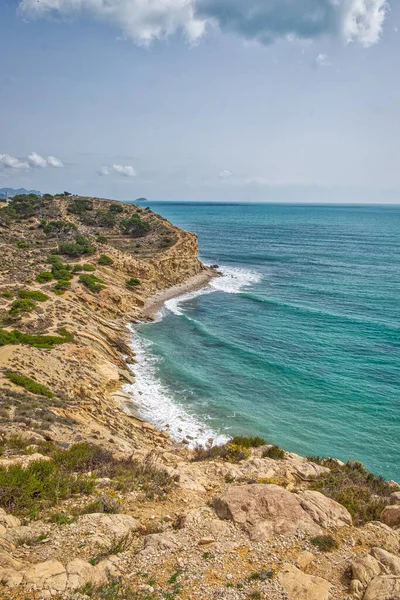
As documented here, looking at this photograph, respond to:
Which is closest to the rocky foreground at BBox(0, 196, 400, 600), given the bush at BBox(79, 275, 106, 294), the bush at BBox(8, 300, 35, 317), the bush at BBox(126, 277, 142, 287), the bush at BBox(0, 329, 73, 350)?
the bush at BBox(0, 329, 73, 350)

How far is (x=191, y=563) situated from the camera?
9875 millimetres

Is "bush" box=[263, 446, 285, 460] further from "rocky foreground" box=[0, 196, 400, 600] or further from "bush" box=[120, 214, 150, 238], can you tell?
"bush" box=[120, 214, 150, 238]

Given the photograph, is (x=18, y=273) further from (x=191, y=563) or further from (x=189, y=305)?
(x=191, y=563)

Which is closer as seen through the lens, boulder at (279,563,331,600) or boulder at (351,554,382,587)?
boulder at (279,563,331,600)

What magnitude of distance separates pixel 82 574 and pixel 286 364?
1179 inches

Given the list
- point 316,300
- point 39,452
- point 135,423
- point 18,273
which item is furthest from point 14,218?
point 39,452

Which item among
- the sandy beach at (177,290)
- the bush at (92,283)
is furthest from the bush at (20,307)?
the sandy beach at (177,290)

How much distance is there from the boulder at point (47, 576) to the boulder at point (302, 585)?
530 cm

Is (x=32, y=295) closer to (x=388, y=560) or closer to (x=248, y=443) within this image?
(x=248, y=443)

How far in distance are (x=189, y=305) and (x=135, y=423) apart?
105ft

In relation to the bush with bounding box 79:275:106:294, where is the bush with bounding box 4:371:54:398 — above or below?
below

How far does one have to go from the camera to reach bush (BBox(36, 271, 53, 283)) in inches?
1819

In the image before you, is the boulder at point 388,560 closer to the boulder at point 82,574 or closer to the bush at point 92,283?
the boulder at point 82,574

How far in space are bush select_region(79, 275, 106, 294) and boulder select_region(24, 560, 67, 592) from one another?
136ft
